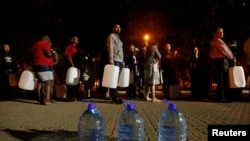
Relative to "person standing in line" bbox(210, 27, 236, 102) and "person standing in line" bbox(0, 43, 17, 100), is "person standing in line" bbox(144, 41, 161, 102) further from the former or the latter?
"person standing in line" bbox(0, 43, 17, 100)

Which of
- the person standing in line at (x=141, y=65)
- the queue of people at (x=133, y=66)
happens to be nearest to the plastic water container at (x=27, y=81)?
the queue of people at (x=133, y=66)

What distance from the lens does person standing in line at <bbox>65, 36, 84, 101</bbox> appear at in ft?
39.7

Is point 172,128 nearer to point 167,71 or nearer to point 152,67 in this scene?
point 152,67

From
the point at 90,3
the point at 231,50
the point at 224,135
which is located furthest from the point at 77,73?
the point at 90,3

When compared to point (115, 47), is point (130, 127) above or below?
below

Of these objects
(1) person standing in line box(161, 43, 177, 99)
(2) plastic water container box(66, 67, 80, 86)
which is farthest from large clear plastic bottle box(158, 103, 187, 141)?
(1) person standing in line box(161, 43, 177, 99)

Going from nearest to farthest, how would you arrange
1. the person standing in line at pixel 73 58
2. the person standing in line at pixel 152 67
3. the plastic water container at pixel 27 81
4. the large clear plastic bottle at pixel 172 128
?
1. the large clear plastic bottle at pixel 172 128
2. the person standing in line at pixel 152 67
3. the plastic water container at pixel 27 81
4. the person standing in line at pixel 73 58

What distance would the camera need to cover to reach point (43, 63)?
11.0 m

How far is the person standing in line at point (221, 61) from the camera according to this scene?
1108 cm

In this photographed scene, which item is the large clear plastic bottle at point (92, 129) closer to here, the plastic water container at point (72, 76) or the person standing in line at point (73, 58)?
the plastic water container at point (72, 76)

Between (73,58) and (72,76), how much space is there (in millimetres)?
640

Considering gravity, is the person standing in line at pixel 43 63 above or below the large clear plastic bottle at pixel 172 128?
above

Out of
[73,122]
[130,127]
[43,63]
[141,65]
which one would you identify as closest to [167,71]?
[141,65]

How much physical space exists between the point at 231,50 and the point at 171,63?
7.34 ft
